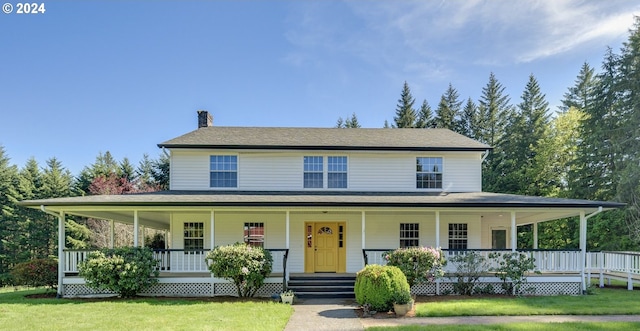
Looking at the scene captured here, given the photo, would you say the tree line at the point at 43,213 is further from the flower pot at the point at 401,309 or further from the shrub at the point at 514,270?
the shrub at the point at 514,270

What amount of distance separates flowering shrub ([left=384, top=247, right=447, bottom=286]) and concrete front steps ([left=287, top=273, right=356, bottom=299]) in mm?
1864

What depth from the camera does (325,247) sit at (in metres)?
15.1

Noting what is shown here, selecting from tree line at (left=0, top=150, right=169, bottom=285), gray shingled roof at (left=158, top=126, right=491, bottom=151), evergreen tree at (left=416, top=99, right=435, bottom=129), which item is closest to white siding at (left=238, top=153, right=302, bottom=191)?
gray shingled roof at (left=158, top=126, right=491, bottom=151)

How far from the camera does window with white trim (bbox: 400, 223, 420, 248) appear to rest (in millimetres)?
15359

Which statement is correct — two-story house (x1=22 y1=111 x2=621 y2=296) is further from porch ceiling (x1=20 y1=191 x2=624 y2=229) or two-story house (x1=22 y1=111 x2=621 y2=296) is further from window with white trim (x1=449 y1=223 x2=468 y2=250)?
porch ceiling (x1=20 y1=191 x2=624 y2=229)

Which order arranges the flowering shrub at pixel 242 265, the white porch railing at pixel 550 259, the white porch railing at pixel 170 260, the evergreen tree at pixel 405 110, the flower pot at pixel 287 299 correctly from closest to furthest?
the flower pot at pixel 287 299 < the flowering shrub at pixel 242 265 < the white porch railing at pixel 170 260 < the white porch railing at pixel 550 259 < the evergreen tree at pixel 405 110

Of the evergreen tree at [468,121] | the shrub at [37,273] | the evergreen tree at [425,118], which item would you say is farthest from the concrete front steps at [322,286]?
the evergreen tree at [425,118]

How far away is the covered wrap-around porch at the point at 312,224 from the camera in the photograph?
12.4m

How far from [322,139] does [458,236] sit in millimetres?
7037

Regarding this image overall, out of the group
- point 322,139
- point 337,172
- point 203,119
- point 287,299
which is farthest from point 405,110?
point 287,299

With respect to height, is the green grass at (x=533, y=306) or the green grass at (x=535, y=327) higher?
the green grass at (x=535, y=327)

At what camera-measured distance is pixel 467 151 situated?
52.1 ft

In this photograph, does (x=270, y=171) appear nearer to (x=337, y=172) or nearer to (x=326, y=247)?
(x=337, y=172)

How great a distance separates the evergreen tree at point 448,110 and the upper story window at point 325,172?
28025 mm
